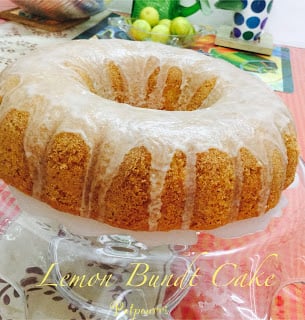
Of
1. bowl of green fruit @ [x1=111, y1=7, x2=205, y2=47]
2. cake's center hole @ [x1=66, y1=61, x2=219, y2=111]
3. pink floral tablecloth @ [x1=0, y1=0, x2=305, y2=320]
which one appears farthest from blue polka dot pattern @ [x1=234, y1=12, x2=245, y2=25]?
cake's center hole @ [x1=66, y1=61, x2=219, y2=111]

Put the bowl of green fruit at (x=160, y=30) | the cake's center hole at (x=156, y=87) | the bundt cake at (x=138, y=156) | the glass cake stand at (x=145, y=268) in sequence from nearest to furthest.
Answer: the bundt cake at (x=138, y=156), the glass cake stand at (x=145, y=268), the cake's center hole at (x=156, y=87), the bowl of green fruit at (x=160, y=30)

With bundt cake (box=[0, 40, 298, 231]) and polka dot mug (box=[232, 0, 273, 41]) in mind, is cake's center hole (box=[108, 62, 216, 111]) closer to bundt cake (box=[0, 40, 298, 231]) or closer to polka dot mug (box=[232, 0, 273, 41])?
bundt cake (box=[0, 40, 298, 231])

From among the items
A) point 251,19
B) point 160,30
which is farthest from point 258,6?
point 160,30

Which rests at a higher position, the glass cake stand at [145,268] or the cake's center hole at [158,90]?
the cake's center hole at [158,90]

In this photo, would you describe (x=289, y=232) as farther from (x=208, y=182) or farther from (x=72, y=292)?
(x=72, y=292)

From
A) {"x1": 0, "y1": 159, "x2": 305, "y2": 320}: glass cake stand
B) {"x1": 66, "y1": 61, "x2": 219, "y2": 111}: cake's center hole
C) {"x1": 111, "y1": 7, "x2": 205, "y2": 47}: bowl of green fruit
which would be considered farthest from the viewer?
{"x1": 111, "y1": 7, "x2": 205, "y2": 47}: bowl of green fruit

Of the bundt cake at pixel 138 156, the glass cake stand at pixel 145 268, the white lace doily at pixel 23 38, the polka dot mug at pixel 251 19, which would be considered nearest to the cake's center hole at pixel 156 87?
the bundt cake at pixel 138 156

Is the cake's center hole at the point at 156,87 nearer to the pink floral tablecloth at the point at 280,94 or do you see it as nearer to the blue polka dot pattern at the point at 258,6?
the pink floral tablecloth at the point at 280,94

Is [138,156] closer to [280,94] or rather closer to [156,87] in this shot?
[156,87]
